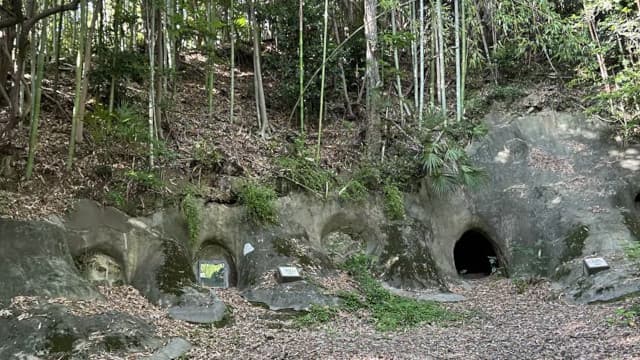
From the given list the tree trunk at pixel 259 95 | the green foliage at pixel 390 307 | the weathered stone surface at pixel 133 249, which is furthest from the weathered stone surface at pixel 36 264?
the tree trunk at pixel 259 95

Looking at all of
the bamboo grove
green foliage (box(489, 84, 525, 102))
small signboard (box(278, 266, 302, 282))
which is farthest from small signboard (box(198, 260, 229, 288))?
green foliage (box(489, 84, 525, 102))

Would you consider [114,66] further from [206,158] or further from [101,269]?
[101,269]

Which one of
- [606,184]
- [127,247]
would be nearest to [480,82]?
[606,184]

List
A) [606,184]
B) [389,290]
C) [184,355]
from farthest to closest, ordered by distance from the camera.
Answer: [606,184]
[389,290]
[184,355]

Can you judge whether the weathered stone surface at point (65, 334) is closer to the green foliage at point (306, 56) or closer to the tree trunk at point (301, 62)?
the tree trunk at point (301, 62)

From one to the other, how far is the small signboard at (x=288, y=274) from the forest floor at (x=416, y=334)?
67 centimetres

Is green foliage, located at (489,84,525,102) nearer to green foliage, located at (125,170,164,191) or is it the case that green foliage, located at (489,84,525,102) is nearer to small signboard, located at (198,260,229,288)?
small signboard, located at (198,260,229,288)

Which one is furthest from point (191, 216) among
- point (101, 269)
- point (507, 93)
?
point (507, 93)

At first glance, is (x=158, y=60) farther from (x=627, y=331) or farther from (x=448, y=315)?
(x=627, y=331)

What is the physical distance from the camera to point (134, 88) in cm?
1127

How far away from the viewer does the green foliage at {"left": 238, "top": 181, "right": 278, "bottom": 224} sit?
9.20 metres

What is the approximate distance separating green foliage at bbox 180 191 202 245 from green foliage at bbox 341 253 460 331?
8.22 ft

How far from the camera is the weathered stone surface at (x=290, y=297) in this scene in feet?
26.1

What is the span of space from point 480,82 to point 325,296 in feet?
27.8
